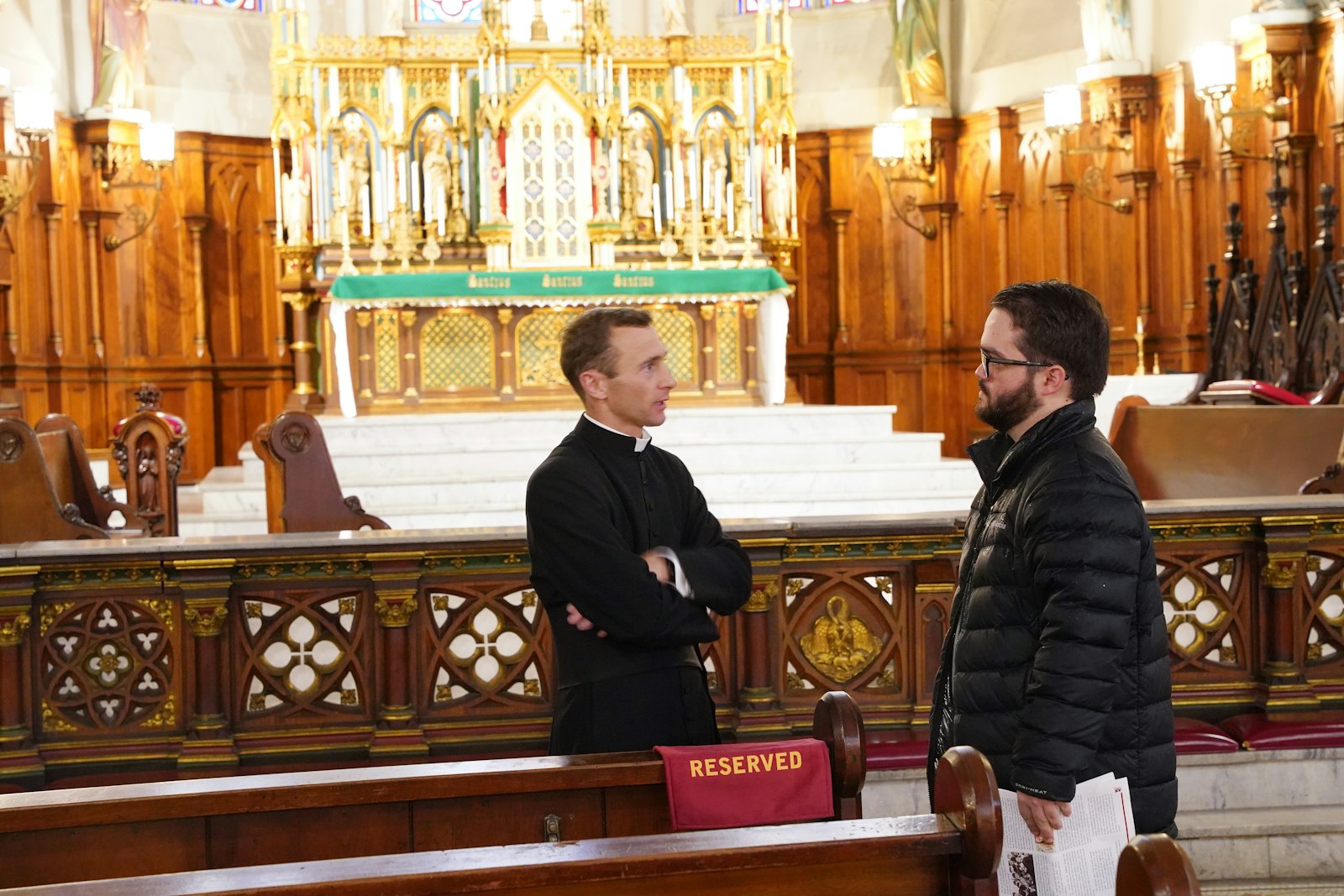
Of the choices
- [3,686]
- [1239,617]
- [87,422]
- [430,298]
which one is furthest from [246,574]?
[87,422]

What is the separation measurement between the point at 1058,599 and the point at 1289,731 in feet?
7.06

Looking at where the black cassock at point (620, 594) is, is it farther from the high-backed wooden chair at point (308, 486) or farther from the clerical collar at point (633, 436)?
the high-backed wooden chair at point (308, 486)

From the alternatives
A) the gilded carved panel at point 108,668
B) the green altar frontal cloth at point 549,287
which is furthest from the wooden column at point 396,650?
the green altar frontal cloth at point 549,287

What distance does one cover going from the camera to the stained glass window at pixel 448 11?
15.2 m

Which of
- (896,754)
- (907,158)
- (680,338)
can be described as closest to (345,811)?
(896,754)

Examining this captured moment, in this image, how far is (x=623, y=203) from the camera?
12023 mm

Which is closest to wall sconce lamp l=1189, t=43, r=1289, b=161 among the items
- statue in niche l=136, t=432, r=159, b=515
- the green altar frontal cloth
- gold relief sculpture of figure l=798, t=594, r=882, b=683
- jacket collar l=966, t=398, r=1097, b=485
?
the green altar frontal cloth

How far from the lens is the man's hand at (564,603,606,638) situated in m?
2.79

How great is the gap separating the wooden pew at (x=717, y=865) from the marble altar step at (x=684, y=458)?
22.6ft

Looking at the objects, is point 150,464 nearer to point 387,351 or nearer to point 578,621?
point 387,351

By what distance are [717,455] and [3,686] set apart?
653 cm

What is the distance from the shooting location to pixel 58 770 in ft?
13.0

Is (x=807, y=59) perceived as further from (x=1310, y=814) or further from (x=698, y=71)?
(x=1310, y=814)

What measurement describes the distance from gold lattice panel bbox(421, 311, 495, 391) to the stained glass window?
4875mm
